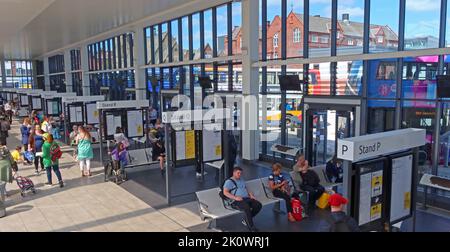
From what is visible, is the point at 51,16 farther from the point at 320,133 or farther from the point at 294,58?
the point at 320,133

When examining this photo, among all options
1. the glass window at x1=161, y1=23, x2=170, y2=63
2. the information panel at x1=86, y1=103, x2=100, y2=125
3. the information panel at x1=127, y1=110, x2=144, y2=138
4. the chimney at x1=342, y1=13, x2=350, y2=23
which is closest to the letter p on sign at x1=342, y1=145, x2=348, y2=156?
the chimney at x1=342, y1=13, x2=350, y2=23

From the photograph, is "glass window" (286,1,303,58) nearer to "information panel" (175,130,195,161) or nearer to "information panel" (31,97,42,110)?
"information panel" (175,130,195,161)

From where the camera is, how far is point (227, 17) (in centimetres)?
1482

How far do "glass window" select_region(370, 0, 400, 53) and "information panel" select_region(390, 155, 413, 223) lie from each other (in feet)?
15.3

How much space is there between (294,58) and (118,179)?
6.52m

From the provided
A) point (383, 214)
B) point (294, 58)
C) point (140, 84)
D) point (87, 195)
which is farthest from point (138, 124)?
point (383, 214)

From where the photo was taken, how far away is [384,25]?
9.71 m

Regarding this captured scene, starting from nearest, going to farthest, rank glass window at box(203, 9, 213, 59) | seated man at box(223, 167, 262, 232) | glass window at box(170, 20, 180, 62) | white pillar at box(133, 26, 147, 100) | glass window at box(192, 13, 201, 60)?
seated man at box(223, 167, 262, 232) → glass window at box(203, 9, 213, 59) → glass window at box(192, 13, 201, 60) → glass window at box(170, 20, 180, 62) → white pillar at box(133, 26, 147, 100)

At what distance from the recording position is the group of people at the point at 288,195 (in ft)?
15.0

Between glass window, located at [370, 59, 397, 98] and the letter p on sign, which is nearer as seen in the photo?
the letter p on sign

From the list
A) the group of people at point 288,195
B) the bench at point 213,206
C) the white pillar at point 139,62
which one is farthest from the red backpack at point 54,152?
the white pillar at point 139,62

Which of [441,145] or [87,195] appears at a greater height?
[441,145]

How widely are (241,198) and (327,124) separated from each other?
5352 mm

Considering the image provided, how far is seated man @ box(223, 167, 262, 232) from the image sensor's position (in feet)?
23.3
